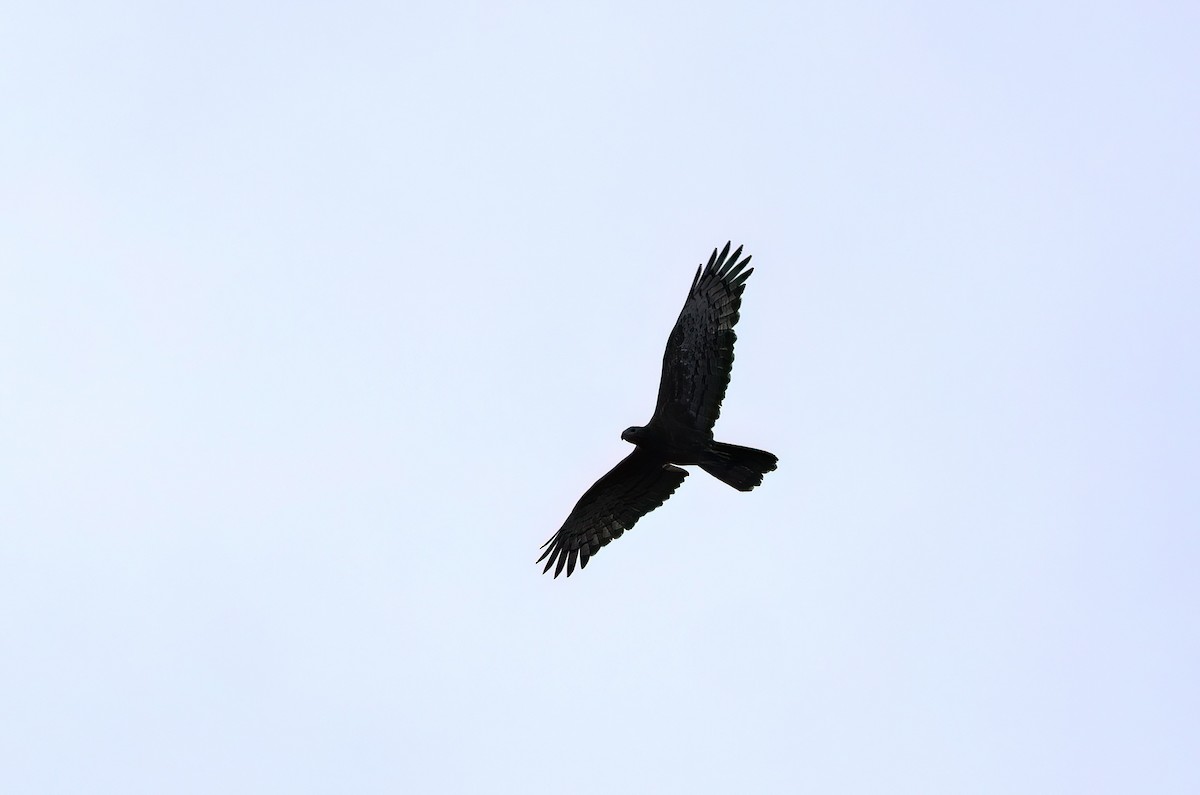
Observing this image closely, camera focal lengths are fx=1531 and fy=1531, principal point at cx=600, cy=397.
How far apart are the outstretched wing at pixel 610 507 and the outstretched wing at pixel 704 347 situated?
1345 mm

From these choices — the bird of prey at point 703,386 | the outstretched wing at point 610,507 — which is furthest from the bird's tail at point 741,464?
the outstretched wing at point 610,507

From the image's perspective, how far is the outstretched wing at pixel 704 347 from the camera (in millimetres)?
18250

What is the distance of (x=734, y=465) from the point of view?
1852cm

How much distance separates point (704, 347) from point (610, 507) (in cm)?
300

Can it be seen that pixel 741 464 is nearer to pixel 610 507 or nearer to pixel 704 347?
pixel 704 347

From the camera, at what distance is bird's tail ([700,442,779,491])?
18328 mm

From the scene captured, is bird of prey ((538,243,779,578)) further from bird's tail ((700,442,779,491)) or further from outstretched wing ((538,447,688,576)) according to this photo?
outstretched wing ((538,447,688,576))

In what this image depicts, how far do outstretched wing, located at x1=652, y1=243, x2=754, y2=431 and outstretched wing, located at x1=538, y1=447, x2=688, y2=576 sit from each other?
52.9 inches

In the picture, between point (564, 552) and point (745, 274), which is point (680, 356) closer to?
point (745, 274)

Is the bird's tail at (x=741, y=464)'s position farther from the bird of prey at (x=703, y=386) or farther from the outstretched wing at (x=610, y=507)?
the outstretched wing at (x=610, y=507)

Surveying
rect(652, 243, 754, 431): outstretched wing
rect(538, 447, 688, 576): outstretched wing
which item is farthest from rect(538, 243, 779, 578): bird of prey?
rect(538, 447, 688, 576): outstretched wing

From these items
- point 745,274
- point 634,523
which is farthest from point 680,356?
point 634,523

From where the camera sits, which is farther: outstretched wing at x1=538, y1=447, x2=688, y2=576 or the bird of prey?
outstretched wing at x1=538, y1=447, x2=688, y2=576

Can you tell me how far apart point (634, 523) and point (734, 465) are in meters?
2.16
